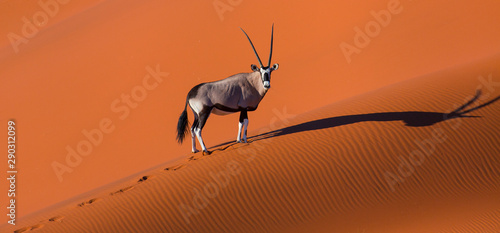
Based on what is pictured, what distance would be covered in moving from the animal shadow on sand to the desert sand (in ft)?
0.23

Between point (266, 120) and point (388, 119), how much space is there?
27.4 feet

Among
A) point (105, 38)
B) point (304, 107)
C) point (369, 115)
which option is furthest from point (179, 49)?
point (369, 115)

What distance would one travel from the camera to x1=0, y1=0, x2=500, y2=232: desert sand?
10609mm

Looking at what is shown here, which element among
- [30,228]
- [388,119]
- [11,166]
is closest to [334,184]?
[388,119]

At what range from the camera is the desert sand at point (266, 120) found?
418 inches

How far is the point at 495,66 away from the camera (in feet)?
52.7

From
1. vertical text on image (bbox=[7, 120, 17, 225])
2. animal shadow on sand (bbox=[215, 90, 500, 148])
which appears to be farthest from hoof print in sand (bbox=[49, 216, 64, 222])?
vertical text on image (bbox=[7, 120, 17, 225])

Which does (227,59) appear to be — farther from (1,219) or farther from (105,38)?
(1,219)

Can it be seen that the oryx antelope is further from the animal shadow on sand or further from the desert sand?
the animal shadow on sand

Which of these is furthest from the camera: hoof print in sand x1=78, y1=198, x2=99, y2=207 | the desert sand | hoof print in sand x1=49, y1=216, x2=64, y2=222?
hoof print in sand x1=78, y1=198, x2=99, y2=207

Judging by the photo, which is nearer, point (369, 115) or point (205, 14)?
point (369, 115)

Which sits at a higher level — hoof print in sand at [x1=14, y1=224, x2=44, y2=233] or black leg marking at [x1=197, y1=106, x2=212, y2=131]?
black leg marking at [x1=197, y1=106, x2=212, y2=131]

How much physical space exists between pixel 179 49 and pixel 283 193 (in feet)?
57.8

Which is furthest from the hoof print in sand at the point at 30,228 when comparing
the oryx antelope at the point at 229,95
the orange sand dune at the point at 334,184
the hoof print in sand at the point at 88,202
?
the oryx antelope at the point at 229,95
